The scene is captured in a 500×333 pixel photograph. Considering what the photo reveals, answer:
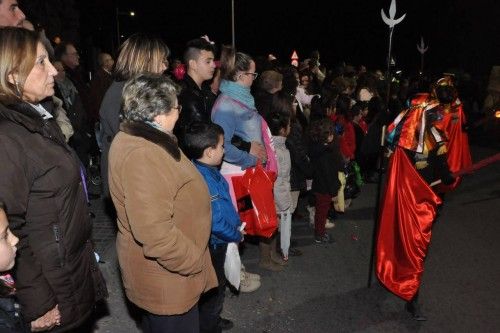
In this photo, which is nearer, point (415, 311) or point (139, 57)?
point (139, 57)

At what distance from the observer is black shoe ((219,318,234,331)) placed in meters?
3.63

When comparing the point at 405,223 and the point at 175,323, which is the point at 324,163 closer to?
the point at 405,223

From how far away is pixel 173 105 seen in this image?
233 cm

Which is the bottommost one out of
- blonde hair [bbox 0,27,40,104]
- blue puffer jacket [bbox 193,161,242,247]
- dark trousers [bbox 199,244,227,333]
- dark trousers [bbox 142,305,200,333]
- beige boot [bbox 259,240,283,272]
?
beige boot [bbox 259,240,283,272]

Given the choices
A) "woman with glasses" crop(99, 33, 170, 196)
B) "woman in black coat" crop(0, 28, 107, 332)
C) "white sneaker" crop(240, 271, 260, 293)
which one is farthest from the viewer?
"white sneaker" crop(240, 271, 260, 293)

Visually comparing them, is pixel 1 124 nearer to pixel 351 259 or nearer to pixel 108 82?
pixel 351 259

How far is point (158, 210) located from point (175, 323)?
725mm

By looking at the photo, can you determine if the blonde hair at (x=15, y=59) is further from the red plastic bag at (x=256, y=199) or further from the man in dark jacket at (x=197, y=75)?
the red plastic bag at (x=256, y=199)

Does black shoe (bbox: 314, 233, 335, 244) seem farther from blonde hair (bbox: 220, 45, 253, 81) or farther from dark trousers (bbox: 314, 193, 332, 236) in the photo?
blonde hair (bbox: 220, 45, 253, 81)

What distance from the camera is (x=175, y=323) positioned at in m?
2.41

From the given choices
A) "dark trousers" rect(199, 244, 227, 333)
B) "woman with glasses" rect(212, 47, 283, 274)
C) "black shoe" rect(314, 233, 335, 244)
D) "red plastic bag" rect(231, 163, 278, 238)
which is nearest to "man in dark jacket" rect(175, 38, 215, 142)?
"woman with glasses" rect(212, 47, 283, 274)

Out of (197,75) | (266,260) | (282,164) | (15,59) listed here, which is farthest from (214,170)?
(266,260)

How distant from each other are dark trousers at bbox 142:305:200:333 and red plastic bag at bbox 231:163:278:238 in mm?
1376

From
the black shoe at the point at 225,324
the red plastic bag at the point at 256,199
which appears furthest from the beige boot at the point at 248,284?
the red plastic bag at the point at 256,199
